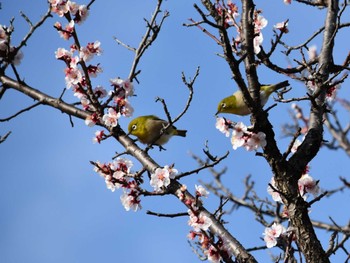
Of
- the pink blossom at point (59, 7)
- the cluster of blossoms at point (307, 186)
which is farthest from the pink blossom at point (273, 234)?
the pink blossom at point (59, 7)

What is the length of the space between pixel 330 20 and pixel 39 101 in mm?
3656

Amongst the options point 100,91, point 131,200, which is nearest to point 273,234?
point 131,200

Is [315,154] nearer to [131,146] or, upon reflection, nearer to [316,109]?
[316,109]

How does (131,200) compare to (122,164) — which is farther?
(122,164)

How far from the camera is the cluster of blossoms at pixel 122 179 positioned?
4.76 metres

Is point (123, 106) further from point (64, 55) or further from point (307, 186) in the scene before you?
point (307, 186)

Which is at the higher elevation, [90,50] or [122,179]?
[90,50]

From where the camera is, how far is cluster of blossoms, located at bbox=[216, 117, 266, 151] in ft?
14.0

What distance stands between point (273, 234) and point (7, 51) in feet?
12.5

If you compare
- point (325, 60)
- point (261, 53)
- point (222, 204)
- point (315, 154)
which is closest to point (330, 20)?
point (325, 60)

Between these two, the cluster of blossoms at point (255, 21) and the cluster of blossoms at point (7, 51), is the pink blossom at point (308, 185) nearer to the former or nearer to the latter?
the cluster of blossoms at point (255, 21)

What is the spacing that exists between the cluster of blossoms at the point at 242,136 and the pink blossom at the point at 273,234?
0.78 metres

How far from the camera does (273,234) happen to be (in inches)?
172

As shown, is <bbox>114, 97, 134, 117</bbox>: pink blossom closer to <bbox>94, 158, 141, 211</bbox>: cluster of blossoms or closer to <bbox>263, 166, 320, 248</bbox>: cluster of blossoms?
<bbox>94, 158, 141, 211</bbox>: cluster of blossoms
